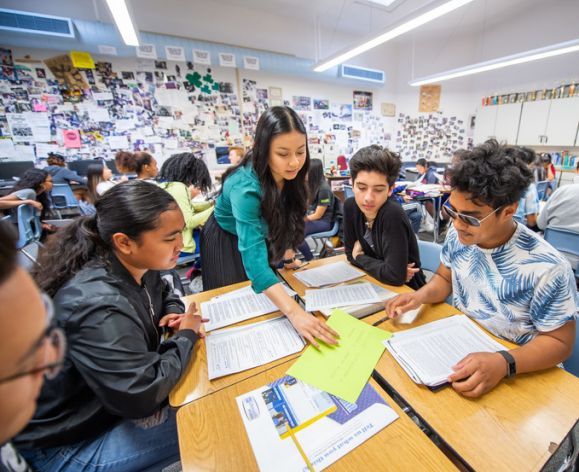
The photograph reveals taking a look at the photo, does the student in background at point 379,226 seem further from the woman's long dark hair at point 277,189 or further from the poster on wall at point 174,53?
the poster on wall at point 174,53

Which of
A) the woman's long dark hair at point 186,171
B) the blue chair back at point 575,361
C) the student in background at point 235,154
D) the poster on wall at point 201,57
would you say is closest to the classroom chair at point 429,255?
the blue chair back at point 575,361

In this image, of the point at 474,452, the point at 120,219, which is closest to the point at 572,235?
the point at 474,452

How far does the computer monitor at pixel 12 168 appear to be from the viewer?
3.55 meters

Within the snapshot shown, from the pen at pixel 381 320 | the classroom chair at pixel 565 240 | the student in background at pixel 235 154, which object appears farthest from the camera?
the student in background at pixel 235 154

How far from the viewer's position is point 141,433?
0.82 meters

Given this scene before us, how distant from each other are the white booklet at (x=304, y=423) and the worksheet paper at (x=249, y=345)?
0.35 feet

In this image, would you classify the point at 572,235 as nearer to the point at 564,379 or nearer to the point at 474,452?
the point at 564,379

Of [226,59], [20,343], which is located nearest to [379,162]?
[20,343]

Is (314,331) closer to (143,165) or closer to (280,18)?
(143,165)

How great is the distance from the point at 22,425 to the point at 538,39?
7.52 m

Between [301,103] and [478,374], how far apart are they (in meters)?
5.60

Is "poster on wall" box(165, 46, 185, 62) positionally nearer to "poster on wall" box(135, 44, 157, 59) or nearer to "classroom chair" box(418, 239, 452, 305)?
"poster on wall" box(135, 44, 157, 59)

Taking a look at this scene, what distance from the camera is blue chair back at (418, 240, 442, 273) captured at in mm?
1461

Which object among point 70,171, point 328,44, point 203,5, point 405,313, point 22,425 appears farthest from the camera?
point 328,44
